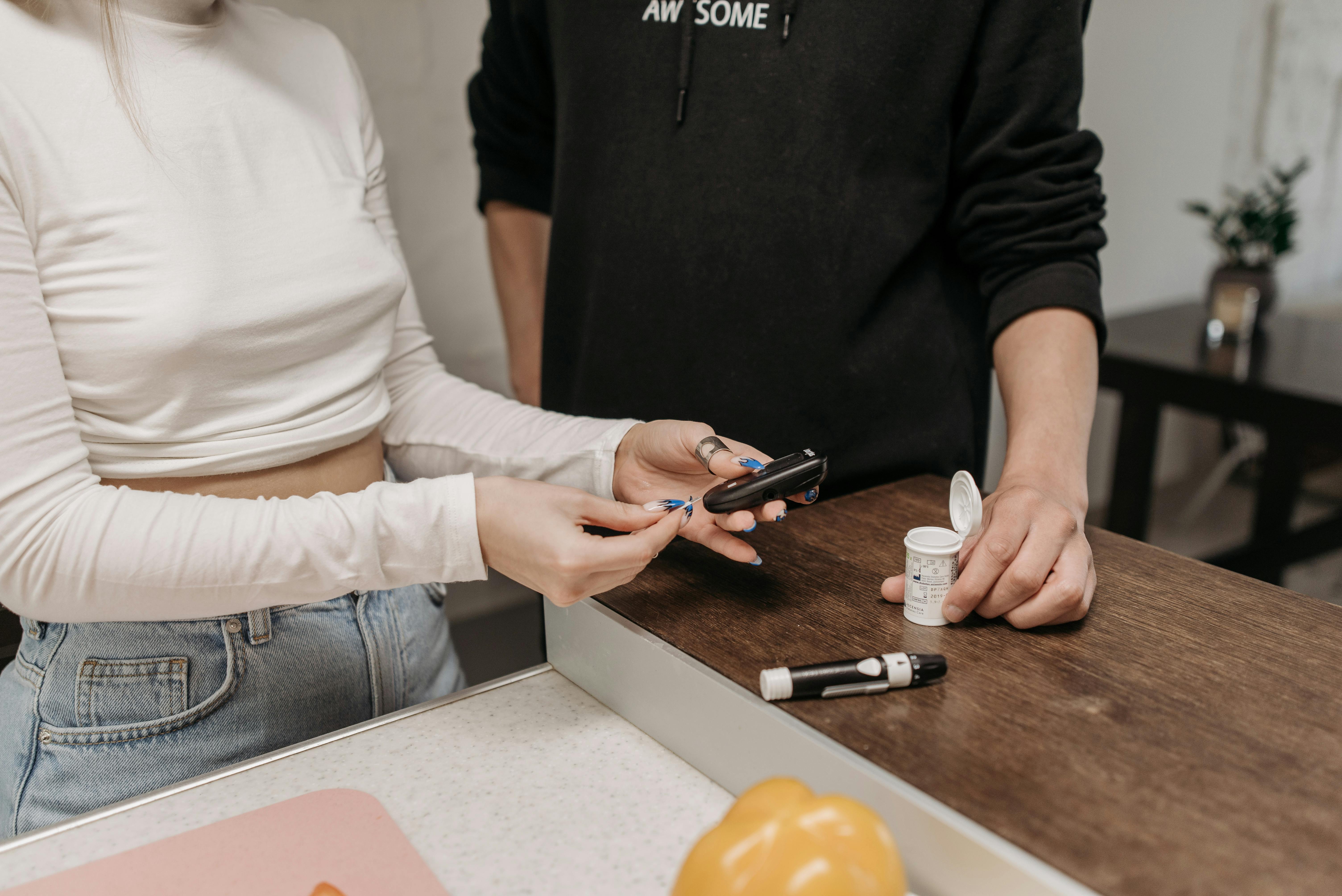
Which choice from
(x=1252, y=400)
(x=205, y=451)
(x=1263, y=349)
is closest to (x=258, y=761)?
(x=205, y=451)

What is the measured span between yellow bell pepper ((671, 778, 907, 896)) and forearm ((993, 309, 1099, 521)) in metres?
0.46

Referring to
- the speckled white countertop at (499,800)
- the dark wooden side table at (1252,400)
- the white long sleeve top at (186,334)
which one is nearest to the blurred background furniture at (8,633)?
the white long sleeve top at (186,334)

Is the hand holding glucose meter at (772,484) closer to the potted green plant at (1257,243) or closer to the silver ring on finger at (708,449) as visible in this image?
the silver ring on finger at (708,449)

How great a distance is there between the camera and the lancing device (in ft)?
2.08

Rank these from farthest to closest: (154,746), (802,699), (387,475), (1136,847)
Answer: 1. (387,475)
2. (154,746)
3. (802,699)
4. (1136,847)

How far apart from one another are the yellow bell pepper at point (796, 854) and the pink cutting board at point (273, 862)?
0.63ft

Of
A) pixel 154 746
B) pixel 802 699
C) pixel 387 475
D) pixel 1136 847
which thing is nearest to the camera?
pixel 1136 847

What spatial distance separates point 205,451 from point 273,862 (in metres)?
0.34

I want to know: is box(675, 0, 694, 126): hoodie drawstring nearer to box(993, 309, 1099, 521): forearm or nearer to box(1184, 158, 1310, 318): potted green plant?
box(993, 309, 1099, 521): forearm

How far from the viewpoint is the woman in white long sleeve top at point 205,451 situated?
67 centimetres

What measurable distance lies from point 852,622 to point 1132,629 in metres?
0.21

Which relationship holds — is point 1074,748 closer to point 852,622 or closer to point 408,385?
point 852,622

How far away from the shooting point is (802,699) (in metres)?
0.64

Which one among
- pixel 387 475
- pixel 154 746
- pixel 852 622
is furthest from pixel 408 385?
pixel 852 622
